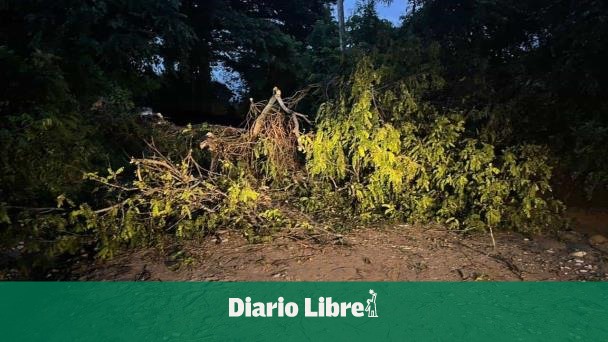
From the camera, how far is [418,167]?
5.12 meters

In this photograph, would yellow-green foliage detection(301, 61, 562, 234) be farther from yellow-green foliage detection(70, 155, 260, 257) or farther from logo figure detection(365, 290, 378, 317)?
logo figure detection(365, 290, 378, 317)

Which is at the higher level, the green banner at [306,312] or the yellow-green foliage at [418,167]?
the yellow-green foliage at [418,167]

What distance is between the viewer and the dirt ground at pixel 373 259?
3.71 meters

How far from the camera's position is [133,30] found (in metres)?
10.0

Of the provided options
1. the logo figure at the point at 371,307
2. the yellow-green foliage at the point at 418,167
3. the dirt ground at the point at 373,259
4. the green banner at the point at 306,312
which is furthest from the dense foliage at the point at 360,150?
the logo figure at the point at 371,307

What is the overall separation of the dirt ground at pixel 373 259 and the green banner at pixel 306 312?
0.19 metres

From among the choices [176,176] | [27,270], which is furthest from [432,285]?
[27,270]

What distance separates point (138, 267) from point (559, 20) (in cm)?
554

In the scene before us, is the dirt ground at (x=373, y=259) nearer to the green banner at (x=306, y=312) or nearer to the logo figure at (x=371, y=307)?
the green banner at (x=306, y=312)

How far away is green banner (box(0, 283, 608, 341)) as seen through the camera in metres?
2.87

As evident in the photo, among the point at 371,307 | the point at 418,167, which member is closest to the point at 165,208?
the point at 371,307

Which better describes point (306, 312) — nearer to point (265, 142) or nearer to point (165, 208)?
point (165, 208)

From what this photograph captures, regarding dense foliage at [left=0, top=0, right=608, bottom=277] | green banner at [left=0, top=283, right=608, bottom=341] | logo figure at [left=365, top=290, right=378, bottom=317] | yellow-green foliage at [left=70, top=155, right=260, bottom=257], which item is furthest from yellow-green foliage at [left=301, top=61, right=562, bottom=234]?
logo figure at [left=365, top=290, right=378, bottom=317]

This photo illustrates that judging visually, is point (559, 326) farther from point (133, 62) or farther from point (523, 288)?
point (133, 62)
